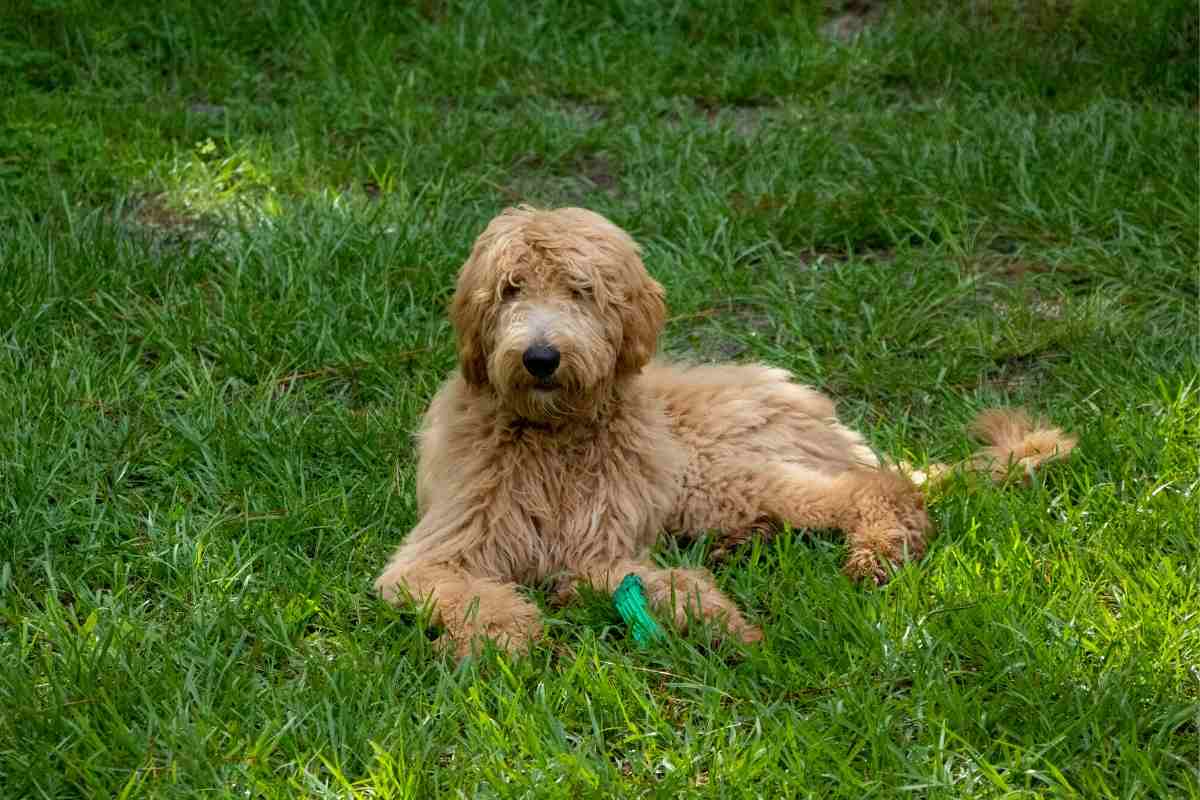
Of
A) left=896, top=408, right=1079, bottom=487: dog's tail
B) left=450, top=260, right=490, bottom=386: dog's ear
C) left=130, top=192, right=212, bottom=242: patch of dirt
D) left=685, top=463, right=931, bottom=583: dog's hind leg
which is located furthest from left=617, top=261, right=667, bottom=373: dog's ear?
left=130, top=192, right=212, bottom=242: patch of dirt

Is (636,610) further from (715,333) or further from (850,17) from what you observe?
(850,17)

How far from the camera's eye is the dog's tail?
14.7ft

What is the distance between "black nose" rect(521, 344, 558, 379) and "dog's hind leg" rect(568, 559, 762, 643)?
0.58 meters

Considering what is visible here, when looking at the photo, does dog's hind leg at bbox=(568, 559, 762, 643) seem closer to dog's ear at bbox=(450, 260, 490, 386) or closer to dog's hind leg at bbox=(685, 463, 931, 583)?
dog's hind leg at bbox=(685, 463, 931, 583)

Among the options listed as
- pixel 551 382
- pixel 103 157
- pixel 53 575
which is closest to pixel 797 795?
pixel 551 382

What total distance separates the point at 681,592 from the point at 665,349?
1.84 metres

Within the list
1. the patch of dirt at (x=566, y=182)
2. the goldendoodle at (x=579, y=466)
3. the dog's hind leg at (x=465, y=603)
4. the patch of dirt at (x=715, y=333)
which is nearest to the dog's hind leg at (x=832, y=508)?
the goldendoodle at (x=579, y=466)

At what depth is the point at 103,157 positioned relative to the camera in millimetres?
6516

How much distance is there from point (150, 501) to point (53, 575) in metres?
0.51

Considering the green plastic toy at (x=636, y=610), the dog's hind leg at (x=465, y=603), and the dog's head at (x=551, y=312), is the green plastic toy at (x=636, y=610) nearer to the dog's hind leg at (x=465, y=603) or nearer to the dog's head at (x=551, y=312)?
the dog's hind leg at (x=465, y=603)

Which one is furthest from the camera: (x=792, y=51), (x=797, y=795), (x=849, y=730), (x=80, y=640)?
(x=792, y=51)

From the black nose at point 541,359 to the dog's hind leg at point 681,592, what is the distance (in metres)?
0.58

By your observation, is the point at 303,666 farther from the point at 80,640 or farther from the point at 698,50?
the point at 698,50

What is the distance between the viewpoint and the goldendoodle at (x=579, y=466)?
3.91 metres
